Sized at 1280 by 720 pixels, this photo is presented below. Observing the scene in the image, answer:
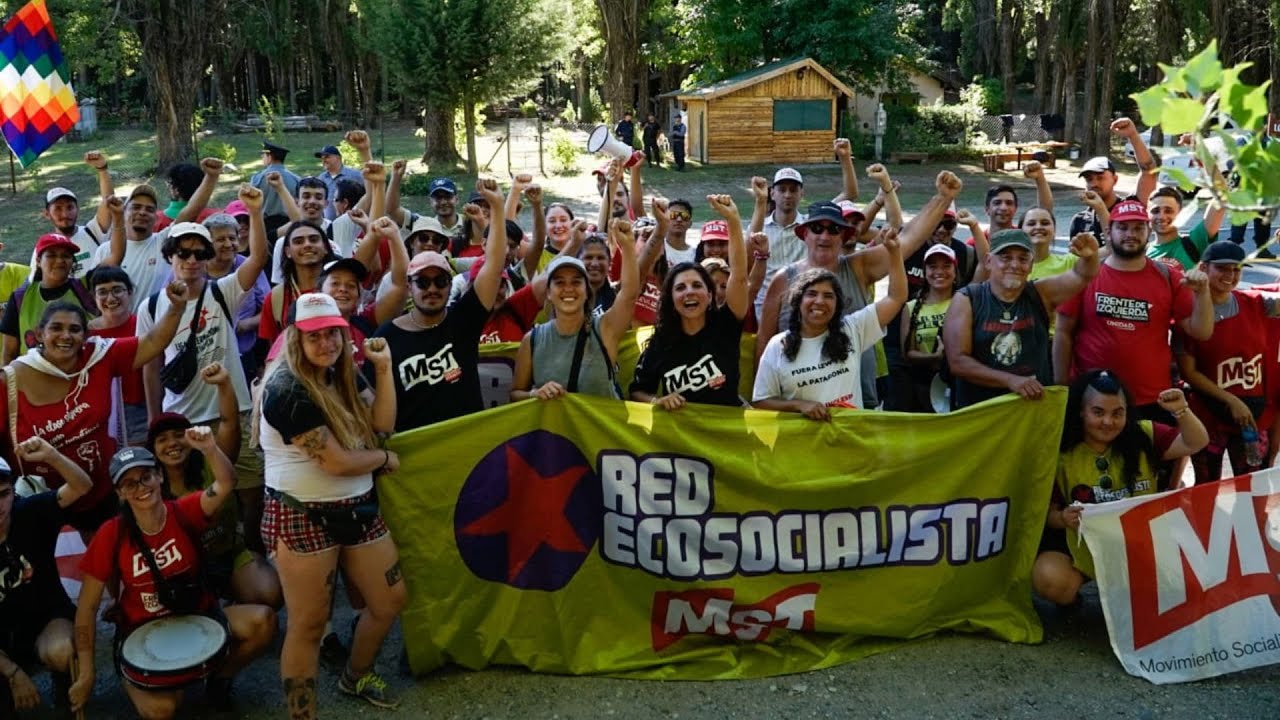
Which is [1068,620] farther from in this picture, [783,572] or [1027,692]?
[783,572]

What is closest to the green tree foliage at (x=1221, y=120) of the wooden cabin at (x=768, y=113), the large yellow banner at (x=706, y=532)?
the large yellow banner at (x=706, y=532)

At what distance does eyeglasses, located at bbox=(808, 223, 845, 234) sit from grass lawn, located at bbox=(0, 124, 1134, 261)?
16.9m

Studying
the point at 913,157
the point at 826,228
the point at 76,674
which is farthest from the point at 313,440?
the point at 913,157

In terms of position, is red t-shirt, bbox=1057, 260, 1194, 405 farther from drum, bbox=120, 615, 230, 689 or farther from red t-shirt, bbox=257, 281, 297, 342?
drum, bbox=120, 615, 230, 689

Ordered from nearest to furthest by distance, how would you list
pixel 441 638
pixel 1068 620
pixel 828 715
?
pixel 828 715, pixel 441 638, pixel 1068 620

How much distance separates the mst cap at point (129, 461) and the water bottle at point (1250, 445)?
19.9ft

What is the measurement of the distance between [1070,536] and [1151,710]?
0.92 m

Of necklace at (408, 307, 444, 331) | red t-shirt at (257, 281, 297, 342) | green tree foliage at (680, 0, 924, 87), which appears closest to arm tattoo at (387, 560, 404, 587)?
necklace at (408, 307, 444, 331)

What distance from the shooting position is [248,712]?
491 cm

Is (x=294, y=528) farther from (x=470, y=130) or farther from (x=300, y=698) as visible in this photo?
(x=470, y=130)

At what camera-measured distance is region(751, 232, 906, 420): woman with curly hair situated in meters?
5.36

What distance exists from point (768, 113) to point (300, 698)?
32.7 m

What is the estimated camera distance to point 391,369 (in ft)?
16.4

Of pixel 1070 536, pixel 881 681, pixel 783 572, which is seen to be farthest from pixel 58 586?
pixel 1070 536
